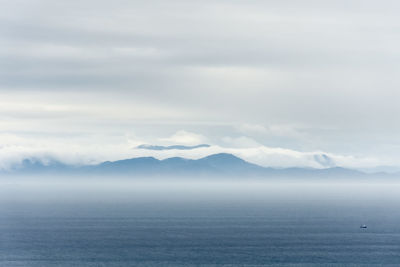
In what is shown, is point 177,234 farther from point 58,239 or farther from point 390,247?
point 390,247

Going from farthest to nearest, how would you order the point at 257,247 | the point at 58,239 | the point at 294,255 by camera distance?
the point at 58,239
the point at 257,247
the point at 294,255

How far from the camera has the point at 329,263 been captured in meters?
133

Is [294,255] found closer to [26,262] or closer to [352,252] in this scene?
[352,252]

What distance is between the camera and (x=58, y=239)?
167875 millimetres

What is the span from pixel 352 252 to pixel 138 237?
54.5 metres

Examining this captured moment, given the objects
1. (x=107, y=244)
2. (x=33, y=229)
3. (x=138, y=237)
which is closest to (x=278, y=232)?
(x=138, y=237)

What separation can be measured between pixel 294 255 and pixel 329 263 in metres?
11.1

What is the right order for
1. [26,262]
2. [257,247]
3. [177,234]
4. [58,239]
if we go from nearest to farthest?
[26,262]
[257,247]
[58,239]
[177,234]

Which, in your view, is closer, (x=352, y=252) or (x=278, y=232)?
(x=352, y=252)

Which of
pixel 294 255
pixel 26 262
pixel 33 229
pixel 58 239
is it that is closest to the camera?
pixel 26 262

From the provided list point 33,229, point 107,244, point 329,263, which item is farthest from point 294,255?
point 33,229

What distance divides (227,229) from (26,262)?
250ft

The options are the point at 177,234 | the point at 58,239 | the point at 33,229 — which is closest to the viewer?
the point at 58,239

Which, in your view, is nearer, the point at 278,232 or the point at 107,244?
the point at 107,244
